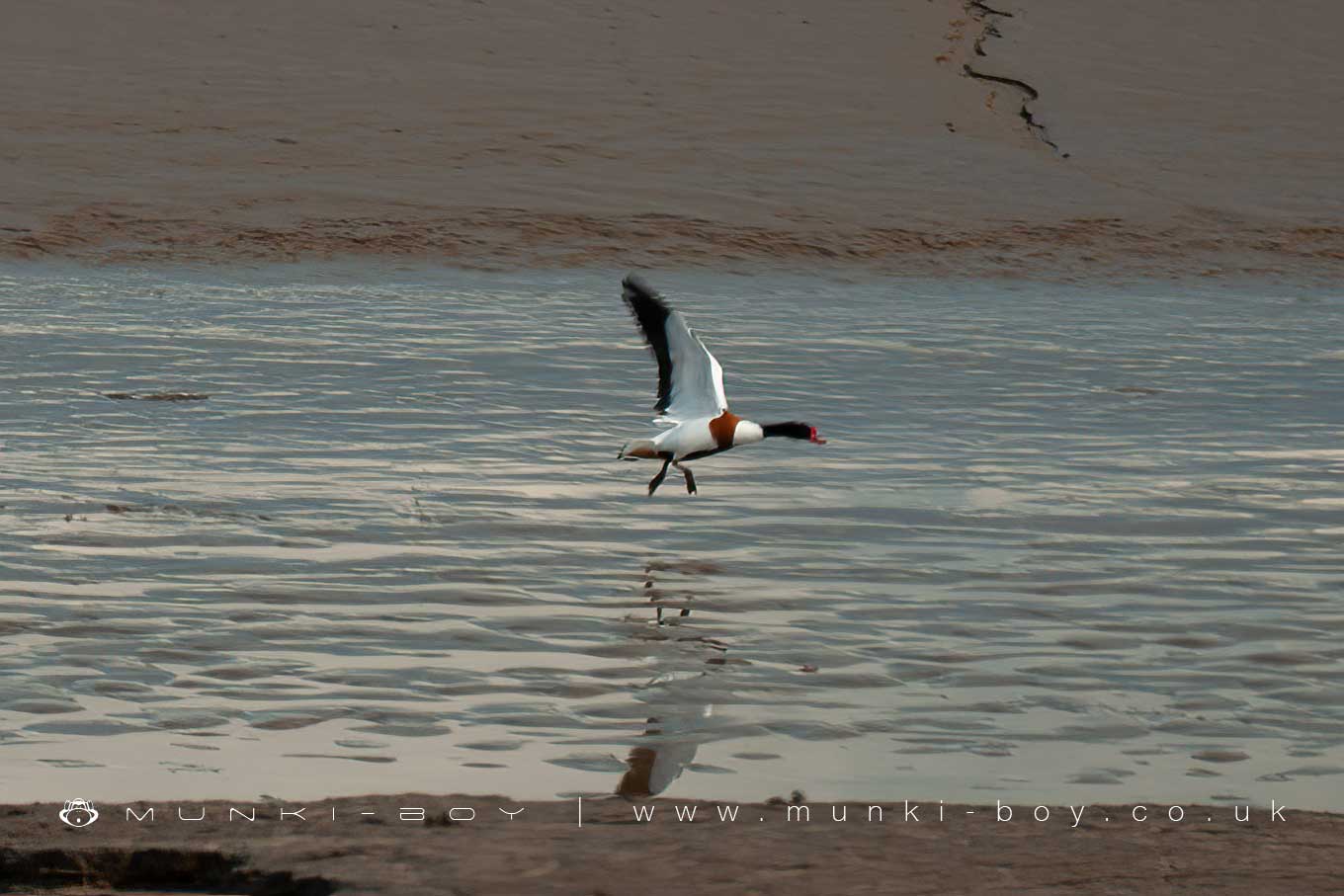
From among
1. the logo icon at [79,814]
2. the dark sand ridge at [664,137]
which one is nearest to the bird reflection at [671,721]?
the logo icon at [79,814]

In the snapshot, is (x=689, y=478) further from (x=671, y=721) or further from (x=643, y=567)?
(x=671, y=721)

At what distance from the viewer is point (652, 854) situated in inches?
178

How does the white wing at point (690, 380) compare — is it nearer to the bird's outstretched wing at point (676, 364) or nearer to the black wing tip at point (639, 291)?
the bird's outstretched wing at point (676, 364)

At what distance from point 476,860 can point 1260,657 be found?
2787 millimetres

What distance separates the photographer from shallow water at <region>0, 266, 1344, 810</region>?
538 cm

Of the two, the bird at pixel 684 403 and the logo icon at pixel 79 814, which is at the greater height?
the logo icon at pixel 79 814

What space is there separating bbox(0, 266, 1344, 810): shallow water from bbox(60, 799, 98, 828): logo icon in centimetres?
22

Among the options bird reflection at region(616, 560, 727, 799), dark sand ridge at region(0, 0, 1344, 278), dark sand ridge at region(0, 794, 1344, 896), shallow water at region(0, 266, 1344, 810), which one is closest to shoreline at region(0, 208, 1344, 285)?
dark sand ridge at region(0, 0, 1344, 278)

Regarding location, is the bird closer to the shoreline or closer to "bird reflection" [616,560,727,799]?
"bird reflection" [616,560,727,799]

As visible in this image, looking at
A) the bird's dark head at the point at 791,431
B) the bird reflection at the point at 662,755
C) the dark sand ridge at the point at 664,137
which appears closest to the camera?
the bird reflection at the point at 662,755

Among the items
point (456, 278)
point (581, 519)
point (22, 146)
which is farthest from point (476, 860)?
point (22, 146)

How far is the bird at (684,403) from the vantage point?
8086 mm

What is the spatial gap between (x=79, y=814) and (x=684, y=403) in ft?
13.0

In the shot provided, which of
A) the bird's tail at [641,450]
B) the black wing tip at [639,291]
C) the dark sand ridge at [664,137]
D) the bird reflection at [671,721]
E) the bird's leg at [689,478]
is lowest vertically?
the dark sand ridge at [664,137]
